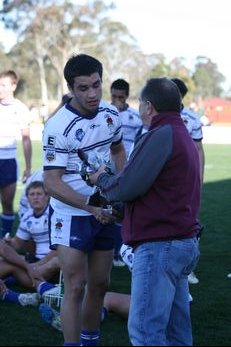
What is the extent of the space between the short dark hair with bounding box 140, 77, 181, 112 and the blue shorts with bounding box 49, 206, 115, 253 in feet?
3.37

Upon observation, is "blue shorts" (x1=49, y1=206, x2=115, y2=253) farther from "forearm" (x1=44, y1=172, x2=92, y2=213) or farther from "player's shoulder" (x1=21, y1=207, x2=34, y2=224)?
"player's shoulder" (x1=21, y1=207, x2=34, y2=224)

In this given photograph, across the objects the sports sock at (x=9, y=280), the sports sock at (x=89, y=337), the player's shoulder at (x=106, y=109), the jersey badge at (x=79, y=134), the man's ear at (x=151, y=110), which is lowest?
the sports sock at (x=9, y=280)

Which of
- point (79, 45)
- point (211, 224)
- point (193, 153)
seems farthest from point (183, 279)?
point (79, 45)

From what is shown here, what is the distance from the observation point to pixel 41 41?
A: 64125 millimetres

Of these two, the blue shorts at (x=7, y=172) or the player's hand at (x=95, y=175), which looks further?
the blue shorts at (x=7, y=172)

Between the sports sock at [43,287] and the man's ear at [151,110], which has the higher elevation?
the man's ear at [151,110]

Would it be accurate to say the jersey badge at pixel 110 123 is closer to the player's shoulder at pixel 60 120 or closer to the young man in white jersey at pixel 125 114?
the player's shoulder at pixel 60 120

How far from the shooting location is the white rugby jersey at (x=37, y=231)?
709cm

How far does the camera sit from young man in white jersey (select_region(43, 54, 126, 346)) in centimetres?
420

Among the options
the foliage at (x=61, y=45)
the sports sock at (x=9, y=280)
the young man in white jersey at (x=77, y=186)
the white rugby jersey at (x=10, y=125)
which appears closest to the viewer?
the young man in white jersey at (x=77, y=186)

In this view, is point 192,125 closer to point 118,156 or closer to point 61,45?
point 118,156

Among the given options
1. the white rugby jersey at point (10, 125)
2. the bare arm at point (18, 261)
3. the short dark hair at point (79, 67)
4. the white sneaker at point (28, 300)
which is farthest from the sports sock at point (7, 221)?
the short dark hair at point (79, 67)

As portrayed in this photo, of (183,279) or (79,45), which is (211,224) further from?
(79,45)

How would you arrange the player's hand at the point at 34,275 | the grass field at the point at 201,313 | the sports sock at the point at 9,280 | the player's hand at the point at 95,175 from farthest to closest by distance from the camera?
the sports sock at the point at 9,280 → the player's hand at the point at 34,275 → the grass field at the point at 201,313 → the player's hand at the point at 95,175
